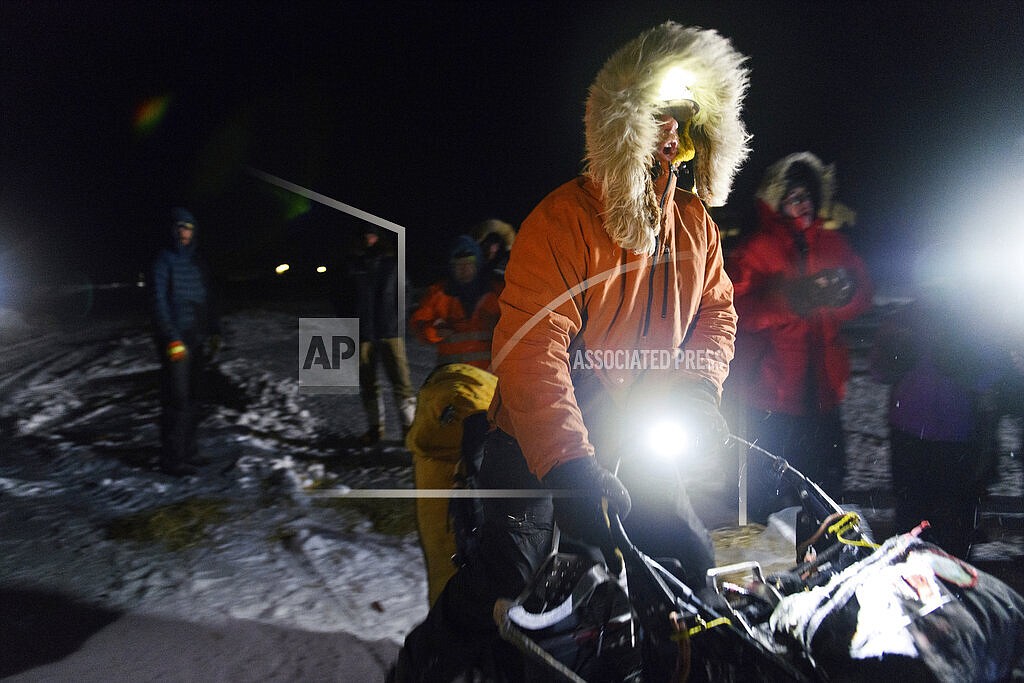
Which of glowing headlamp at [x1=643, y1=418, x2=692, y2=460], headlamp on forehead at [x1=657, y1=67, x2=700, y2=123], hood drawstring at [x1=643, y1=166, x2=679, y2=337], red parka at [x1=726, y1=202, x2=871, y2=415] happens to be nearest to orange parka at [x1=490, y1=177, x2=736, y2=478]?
hood drawstring at [x1=643, y1=166, x2=679, y2=337]

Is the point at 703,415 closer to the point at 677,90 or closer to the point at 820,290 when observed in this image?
the point at 677,90

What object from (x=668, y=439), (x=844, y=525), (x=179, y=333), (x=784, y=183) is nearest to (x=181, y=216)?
(x=179, y=333)

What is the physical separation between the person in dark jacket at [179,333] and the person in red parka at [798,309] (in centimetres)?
389

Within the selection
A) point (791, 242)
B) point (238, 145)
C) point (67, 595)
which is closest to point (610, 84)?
point (791, 242)

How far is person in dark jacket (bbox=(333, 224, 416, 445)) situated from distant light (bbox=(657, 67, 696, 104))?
4.08m

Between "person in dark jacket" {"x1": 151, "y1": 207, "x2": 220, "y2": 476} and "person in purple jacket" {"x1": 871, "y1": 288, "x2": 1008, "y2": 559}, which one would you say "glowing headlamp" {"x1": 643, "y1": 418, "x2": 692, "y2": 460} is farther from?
"person in dark jacket" {"x1": 151, "y1": 207, "x2": 220, "y2": 476}

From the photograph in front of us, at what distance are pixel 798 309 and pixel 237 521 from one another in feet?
11.1

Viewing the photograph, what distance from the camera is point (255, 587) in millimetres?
3473

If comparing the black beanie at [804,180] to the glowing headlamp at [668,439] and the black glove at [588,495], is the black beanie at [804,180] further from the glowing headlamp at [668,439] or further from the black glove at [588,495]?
the black glove at [588,495]

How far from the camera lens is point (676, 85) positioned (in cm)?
188

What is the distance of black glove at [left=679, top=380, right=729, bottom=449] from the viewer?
190cm

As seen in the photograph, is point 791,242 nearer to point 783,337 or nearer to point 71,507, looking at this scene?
point 783,337

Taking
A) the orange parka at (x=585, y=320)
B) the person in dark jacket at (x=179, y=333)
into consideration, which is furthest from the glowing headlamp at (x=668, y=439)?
the person in dark jacket at (x=179, y=333)

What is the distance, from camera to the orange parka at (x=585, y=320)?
5.71ft
